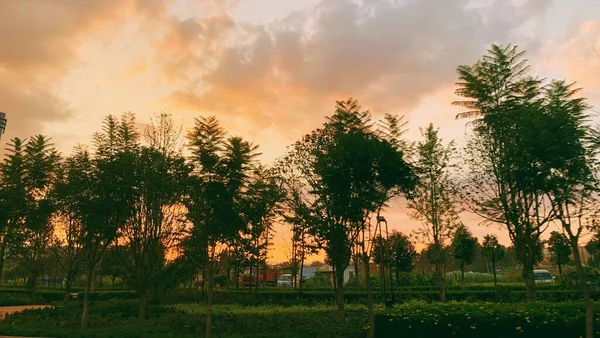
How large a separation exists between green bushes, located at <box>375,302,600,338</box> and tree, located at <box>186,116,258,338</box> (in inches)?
223

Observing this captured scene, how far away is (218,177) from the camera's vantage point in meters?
13.2

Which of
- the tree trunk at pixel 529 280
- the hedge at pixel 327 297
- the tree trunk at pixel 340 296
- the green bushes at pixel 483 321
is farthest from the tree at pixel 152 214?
the tree trunk at pixel 529 280

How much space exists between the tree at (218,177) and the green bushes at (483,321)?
18.6 feet

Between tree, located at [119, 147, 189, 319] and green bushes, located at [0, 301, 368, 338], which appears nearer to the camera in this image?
green bushes, located at [0, 301, 368, 338]

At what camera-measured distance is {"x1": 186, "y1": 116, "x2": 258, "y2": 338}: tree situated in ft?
42.6

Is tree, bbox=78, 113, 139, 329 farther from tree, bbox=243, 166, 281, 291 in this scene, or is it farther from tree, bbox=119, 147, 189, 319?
tree, bbox=243, 166, 281, 291

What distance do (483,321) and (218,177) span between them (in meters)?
8.98

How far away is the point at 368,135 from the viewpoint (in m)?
13.3

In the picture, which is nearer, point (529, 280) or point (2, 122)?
point (2, 122)

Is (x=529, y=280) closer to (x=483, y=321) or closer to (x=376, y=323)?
(x=483, y=321)

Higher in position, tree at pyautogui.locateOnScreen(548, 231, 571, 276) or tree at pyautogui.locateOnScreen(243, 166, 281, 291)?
tree at pyautogui.locateOnScreen(243, 166, 281, 291)

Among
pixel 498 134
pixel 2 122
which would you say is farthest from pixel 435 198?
pixel 2 122

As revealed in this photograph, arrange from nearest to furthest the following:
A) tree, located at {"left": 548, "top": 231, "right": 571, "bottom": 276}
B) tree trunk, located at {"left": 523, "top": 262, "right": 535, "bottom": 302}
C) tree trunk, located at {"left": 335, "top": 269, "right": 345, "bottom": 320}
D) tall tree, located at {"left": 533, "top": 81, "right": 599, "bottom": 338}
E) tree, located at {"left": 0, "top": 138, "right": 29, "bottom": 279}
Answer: tall tree, located at {"left": 533, "top": 81, "right": 599, "bottom": 338} < tree trunk, located at {"left": 335, "top": 269, "right": 345, "bottom": 320} < tree trunk, located at {"left": 523, "top": 262, "right": 535, "bottom": 302} < tree, located at {"left": 0, "top": 138, "right": 29, "bottom": 279} < tree, located at {"left": 548, "top": 231, "right": 571, "bottom": 276}

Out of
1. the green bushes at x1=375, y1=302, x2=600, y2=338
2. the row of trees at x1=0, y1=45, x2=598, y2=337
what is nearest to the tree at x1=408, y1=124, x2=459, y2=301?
the row of trees at x1=0, y1=45, x2=598, y2=337
